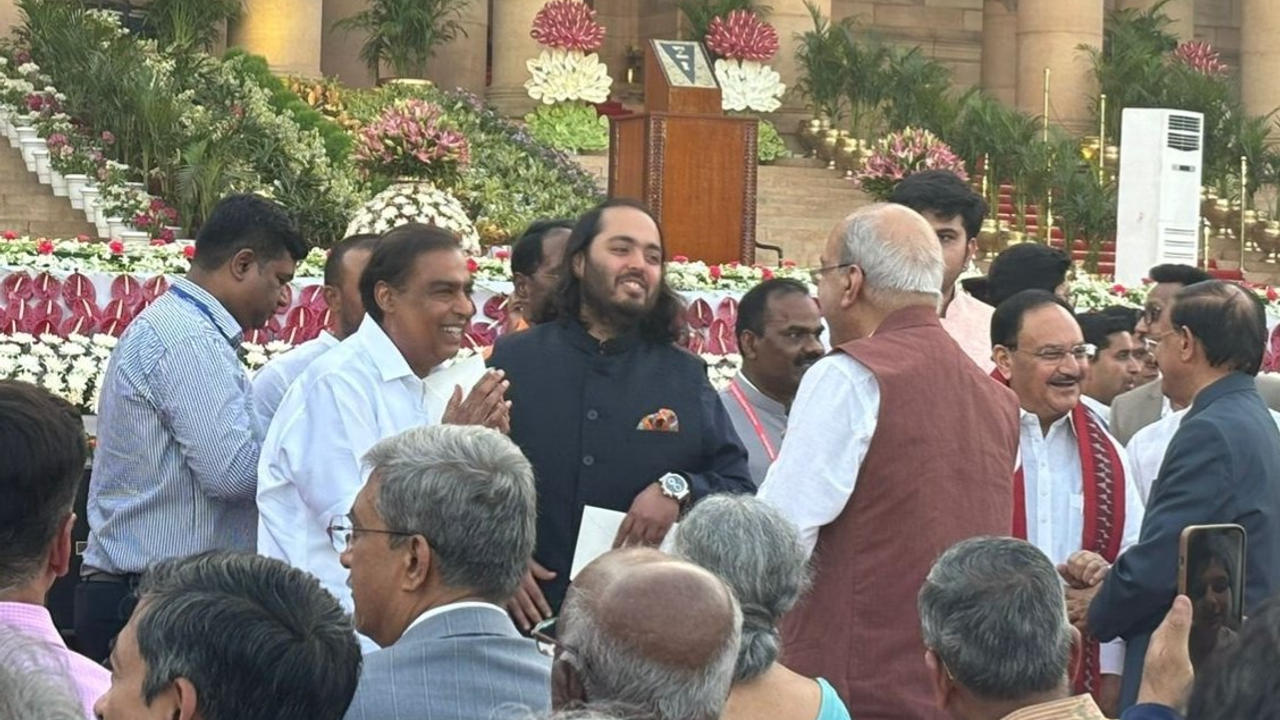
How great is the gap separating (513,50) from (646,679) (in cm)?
2813

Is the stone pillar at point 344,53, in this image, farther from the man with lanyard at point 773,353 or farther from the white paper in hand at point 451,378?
the white paper in hand at point 451,378

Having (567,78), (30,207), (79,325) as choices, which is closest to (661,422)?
(79,325)

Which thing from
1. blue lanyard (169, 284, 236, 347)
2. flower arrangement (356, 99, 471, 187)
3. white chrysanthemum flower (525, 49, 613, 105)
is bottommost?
blue lanyard (169, 284, 236, 347)

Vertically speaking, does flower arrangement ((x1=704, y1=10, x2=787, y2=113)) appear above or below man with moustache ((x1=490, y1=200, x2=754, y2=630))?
above

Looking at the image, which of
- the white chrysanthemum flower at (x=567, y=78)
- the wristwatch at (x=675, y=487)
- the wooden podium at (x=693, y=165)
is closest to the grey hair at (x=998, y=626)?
the wristwatch at (x=675, y=487)

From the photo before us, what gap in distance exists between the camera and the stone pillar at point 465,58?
33.5 metres

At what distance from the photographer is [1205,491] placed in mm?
6195

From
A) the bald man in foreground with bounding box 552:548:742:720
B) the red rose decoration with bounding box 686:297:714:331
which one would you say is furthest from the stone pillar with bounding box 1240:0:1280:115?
the bald man in foreground with bounding box 552:548:742:720

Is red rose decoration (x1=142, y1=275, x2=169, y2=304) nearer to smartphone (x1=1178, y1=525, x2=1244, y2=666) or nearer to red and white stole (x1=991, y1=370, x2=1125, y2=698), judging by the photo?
red and white stole (x1=991, y1=370, x2=1125, y2=698)

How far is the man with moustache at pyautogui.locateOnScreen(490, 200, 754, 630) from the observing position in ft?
19.5

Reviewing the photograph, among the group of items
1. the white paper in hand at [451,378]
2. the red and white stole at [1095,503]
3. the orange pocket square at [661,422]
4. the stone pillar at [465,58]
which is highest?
the stone pillar at [465,58]

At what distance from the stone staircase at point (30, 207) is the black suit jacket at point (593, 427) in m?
16.1

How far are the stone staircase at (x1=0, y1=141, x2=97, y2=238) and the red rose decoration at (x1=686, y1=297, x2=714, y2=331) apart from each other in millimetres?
9626

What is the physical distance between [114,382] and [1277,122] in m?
28.9
